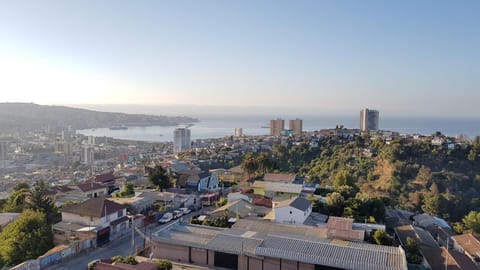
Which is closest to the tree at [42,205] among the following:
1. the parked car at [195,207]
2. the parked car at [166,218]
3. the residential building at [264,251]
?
the parked car at [166,218]

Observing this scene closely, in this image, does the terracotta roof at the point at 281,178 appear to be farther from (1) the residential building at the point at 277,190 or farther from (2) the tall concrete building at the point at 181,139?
(2) the tall concrete building at the point at 181,139

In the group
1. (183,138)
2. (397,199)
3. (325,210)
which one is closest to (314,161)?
(397,199)

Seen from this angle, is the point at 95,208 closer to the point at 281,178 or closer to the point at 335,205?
the point at 335,205

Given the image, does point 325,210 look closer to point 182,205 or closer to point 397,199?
point 182,205

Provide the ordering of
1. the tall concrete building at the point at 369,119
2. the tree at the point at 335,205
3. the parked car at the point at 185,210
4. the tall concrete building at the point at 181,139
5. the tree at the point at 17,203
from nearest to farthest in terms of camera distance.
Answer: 1. the tree at the point at 335,205
2. the parked car at the point at 185,210
3. the tree at the point at 17,203
4. the tall concrete building at the point at 181,139
5. the tall concrete building at the point at 369,119

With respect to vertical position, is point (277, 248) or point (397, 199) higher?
point (277, 248)

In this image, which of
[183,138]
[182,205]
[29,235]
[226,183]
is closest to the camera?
[29,235]
